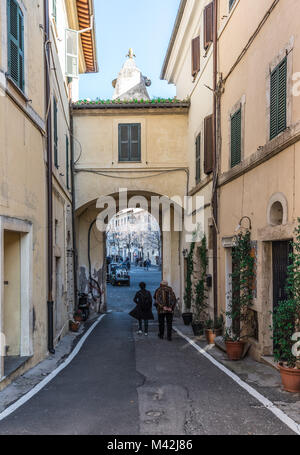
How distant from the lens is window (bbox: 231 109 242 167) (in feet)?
36.3

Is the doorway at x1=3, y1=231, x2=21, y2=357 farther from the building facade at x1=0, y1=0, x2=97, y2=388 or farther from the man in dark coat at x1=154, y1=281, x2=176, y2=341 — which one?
the man in dark coat at x1=154, y1=281, x2=176, y2=341

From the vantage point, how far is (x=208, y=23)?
1366cm

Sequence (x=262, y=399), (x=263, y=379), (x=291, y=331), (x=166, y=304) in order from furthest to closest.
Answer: (x=166, y=304), (x=263, y=379), (x=291, y=331), (x=262, y=399)

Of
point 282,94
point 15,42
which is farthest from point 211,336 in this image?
point 15,42

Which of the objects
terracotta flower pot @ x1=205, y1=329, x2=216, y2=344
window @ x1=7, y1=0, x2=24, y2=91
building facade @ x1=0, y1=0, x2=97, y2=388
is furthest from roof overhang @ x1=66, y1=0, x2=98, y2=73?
terracotta flower pot @ x1=205, y1=329, x2=216, y2=344

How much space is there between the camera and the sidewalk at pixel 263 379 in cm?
628

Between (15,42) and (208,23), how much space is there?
7176mm

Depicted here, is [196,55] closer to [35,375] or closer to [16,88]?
[16,88]

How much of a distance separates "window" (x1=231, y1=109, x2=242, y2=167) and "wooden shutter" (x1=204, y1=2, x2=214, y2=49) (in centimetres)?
344

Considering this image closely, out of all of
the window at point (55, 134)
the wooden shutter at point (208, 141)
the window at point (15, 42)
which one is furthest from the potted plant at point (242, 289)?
the window at point (55, 134)

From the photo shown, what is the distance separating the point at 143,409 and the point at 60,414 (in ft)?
3.38

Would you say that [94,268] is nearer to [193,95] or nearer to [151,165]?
[151,165]

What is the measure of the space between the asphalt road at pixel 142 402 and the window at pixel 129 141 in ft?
31.6
